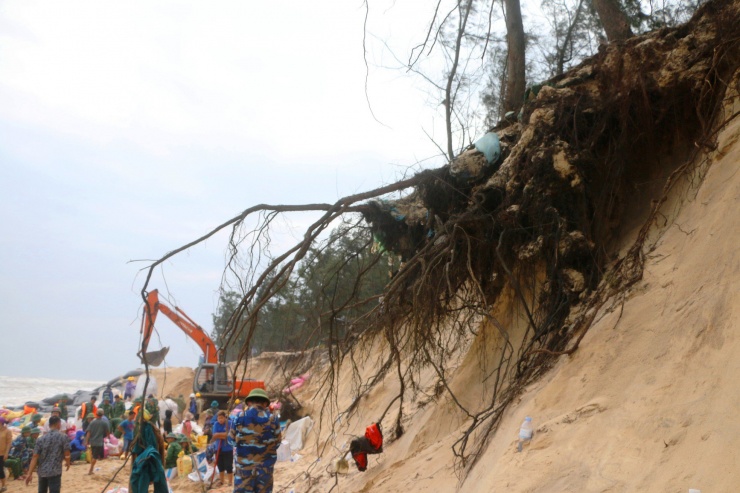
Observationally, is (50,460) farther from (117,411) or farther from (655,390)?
(117,411)

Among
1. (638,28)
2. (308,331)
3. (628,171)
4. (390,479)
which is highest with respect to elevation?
(638,28)

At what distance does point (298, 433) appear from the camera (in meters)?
13.6

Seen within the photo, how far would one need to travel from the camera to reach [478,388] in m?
7.50

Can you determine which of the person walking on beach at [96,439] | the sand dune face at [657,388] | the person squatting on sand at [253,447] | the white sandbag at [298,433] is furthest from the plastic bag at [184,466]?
the sand dune face at [657,388]

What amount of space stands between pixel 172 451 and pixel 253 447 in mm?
5923

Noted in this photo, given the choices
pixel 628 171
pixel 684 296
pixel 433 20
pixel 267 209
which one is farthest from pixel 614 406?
pixel 433 20

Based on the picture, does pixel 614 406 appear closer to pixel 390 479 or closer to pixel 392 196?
pixel 390 479

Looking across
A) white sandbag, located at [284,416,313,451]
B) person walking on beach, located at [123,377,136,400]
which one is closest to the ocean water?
person walking on beach, located at [123,377,136,400]

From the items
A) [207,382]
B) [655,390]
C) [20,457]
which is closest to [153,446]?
[655,390]

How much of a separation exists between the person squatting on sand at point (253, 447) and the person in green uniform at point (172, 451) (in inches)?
222

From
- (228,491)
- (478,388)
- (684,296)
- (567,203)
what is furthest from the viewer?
(228,491)

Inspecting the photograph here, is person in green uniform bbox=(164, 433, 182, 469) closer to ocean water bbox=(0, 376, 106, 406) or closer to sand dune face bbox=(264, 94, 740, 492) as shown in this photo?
sand dune face bbox=(264, 94, 740, 492)

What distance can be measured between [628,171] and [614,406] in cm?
316

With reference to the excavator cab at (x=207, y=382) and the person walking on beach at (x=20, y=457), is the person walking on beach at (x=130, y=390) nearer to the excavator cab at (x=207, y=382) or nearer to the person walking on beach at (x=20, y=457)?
the excavator cab at (x=207, y=382)
